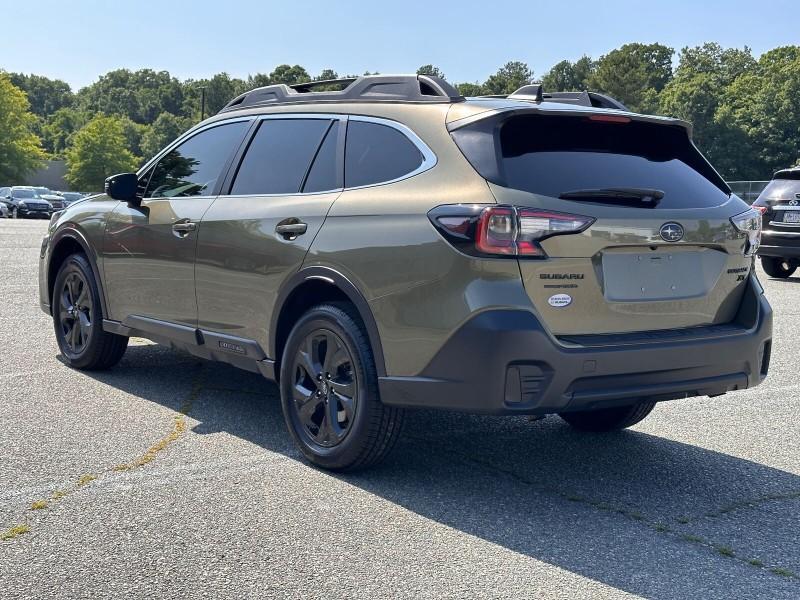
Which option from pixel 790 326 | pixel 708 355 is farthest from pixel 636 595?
pixel 790 326

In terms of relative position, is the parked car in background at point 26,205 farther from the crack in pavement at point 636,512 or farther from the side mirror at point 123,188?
the crack in pavement at point 636,512

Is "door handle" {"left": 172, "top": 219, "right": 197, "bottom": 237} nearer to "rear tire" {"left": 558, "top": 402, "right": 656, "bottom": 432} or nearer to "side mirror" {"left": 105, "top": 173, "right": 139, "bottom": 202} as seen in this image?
"side mirror" {"left": 105, "top": 173, "right": 139, "bottom": 202}

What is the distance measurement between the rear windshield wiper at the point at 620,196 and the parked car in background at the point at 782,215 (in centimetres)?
1122

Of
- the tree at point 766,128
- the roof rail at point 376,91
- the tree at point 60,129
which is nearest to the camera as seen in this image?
the roof rail at point 376,91

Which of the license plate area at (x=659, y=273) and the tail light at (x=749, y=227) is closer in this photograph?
the license plate area at (x=659, y=273)

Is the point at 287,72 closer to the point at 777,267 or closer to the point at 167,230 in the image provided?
the point at 777,267

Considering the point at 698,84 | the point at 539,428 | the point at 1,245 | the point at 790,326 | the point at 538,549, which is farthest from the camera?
the point at 698,84

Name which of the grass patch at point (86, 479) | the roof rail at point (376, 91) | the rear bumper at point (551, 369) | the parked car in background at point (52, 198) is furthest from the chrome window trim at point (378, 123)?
the parked car in background at point (52, 198)

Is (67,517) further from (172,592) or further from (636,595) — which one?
(636,595)

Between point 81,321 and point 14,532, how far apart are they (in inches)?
132

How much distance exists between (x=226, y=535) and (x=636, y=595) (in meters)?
1.58

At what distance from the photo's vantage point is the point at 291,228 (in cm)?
498

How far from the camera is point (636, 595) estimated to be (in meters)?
3.43

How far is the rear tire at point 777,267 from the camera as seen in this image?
16141 millimetres
